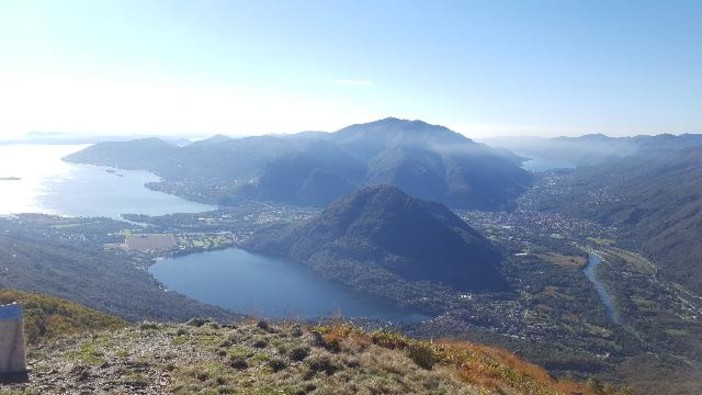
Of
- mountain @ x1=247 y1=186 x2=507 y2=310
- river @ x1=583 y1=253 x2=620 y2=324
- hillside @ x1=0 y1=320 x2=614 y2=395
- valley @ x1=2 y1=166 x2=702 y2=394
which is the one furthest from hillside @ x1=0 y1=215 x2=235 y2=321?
river @ x1=583 y1=253 x2=620 y2=324

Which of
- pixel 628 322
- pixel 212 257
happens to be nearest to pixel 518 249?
pixel 628 322

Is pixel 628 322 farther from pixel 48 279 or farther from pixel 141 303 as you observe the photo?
pixel 48 279

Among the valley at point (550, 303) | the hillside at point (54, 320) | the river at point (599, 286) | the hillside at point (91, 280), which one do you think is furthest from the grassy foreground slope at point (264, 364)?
the river at point (599, 286)

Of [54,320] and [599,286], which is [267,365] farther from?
[599,286]

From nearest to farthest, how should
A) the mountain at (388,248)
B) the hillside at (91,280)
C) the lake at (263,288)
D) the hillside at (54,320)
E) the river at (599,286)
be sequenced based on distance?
the hillside at (54,320)
the hillside at (91,280)
the lake at (263,288)
the river at (599,286)
the mountain at (388,248)

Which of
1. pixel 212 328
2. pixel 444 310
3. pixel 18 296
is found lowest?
pixel 444 310

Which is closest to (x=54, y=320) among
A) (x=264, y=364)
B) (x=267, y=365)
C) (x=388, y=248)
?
(x=264, y=364)

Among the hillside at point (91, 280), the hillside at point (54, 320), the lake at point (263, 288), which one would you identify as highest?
the hillside at point (54, 320)

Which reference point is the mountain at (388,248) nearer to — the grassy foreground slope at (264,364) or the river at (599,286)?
the river at (599,286)
